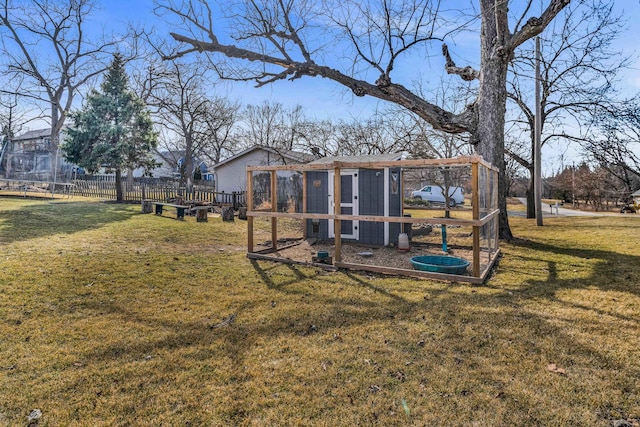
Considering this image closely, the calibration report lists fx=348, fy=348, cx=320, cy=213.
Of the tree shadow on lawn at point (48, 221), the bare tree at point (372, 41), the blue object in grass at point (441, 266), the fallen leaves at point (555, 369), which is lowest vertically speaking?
the fallen leaves at point (555, 369)

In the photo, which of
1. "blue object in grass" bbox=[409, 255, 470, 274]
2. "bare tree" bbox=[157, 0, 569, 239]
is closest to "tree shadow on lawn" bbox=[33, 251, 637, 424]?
"blue object in grass" bbox=[409, 255, 470, 274]

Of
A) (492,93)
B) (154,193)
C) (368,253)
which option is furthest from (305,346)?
(154,193)

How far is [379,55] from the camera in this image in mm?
9930

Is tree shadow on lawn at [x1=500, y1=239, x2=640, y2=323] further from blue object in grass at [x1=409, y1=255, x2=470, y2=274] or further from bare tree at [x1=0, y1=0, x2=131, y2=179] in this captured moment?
bare tree at [x1=0, y1=0, x2=131, y2=179]

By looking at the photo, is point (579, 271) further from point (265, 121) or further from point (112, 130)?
point (265, 121)

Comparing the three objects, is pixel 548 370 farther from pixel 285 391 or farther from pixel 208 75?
pixel 208 75

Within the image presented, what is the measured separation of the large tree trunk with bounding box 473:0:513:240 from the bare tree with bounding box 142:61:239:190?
17207 millimetres

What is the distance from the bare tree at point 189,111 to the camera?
79.6ft

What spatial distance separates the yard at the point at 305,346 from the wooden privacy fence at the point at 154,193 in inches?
440

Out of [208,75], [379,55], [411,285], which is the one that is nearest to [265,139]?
[208,75]

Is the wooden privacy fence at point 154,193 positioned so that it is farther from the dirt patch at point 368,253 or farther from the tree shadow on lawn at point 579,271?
the tree shadow on lawn at point 579,271

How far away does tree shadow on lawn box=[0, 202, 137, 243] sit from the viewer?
26.0 feet

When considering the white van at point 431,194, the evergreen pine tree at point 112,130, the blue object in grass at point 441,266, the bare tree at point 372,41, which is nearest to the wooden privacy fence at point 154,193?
the evergreen pine tree at point 112,130

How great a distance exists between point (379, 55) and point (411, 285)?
23.9ft
